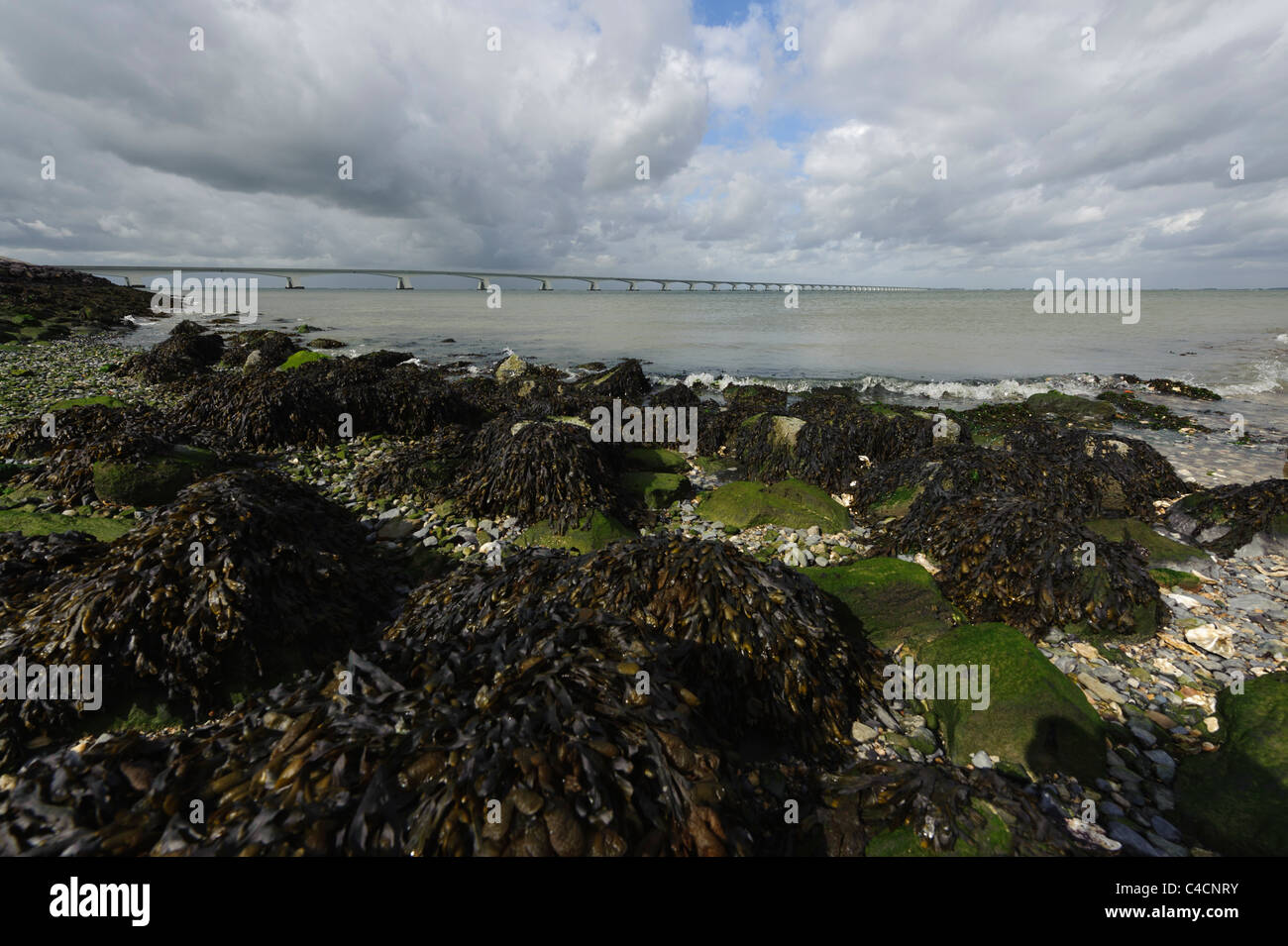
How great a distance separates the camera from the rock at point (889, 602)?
483 cm

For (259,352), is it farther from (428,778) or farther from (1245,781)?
(1245,781)

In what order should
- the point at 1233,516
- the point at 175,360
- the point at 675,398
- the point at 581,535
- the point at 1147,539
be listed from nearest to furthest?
the point at 581,535 → the point at 1147,539 → the point at 1233,516 → the point at 675,398 → the point at 175,360

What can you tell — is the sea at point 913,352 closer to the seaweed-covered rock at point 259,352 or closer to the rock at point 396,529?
the seaweed-covered rock at point 259,352

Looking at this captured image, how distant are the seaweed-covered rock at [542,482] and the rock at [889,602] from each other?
3.16 meters

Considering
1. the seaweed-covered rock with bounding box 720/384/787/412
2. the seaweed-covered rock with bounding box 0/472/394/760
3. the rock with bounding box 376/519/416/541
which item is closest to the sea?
the seaweed-covered rock with bounding box 720/384/787/412

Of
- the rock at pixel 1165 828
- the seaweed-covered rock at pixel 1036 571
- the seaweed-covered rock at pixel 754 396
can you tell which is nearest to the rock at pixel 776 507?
the seaweed-covered rock at pixel 1036 571

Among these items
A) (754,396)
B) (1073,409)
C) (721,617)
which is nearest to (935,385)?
(1073,409)

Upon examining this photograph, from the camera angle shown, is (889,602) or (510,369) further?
(510,369)

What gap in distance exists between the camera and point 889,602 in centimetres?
505

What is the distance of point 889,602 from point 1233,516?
6117 millimetres

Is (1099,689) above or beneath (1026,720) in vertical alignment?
beneath

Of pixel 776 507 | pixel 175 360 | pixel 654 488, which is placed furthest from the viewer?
pixel 175 360
